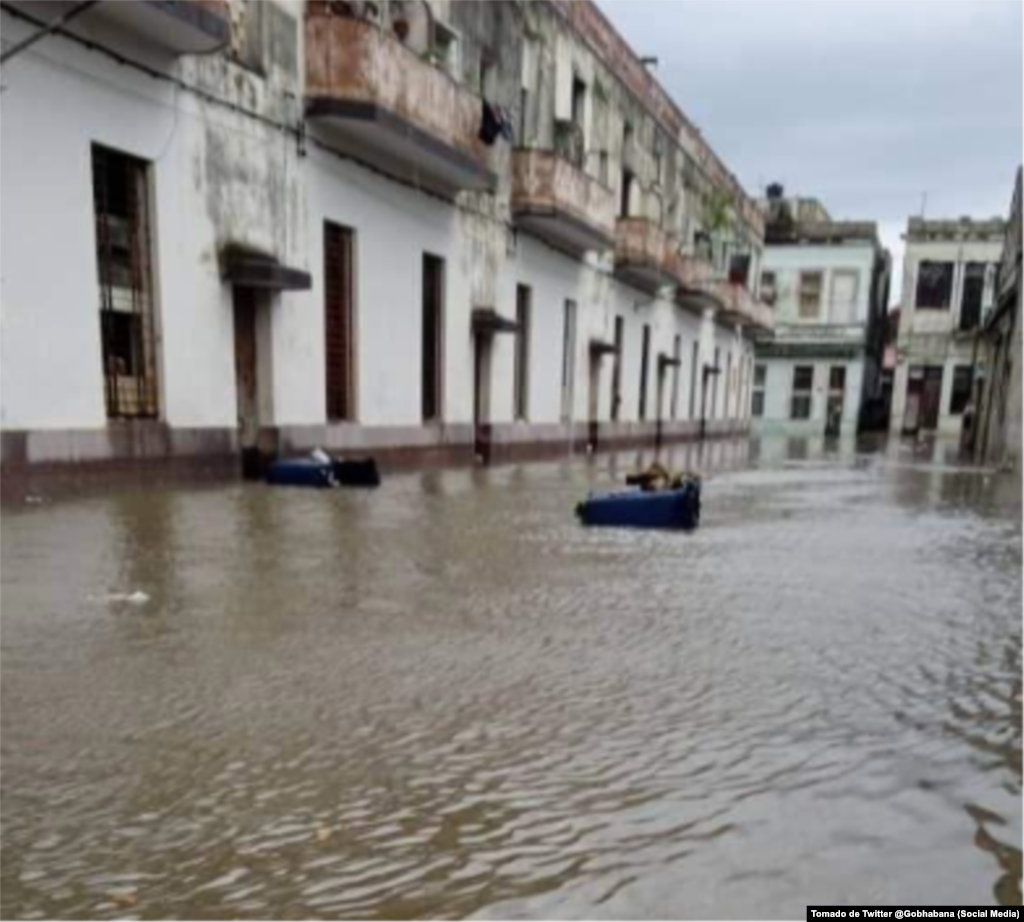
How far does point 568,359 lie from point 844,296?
2387cm

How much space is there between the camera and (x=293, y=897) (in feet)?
6.21

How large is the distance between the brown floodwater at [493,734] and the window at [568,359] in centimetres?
1331

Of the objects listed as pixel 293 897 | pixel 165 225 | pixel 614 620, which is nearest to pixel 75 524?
pixel 165 225

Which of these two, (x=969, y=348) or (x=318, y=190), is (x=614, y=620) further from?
(x=969, y=348)

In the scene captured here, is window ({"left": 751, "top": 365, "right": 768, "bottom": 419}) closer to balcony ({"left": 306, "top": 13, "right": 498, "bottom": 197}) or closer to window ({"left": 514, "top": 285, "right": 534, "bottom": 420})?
window ({"left": 514, "top": 285, "right": 534, "bottom": 420})

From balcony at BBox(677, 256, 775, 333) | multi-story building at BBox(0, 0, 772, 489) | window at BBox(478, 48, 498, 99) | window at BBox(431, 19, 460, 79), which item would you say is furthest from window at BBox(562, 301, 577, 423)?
window at BBox(431, 19, 460, 79)

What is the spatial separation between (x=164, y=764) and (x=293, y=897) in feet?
2.63

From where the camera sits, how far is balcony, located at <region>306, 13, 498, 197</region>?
10273mm

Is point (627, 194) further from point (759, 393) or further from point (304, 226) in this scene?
point (759, 393)

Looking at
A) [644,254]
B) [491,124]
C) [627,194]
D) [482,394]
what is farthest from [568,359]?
[491,124]

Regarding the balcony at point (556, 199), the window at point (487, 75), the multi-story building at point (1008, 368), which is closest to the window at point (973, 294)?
the multi-story building at point (1008, 368)

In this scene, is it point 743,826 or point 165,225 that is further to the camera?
point 165,225

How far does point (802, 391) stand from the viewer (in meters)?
39.8

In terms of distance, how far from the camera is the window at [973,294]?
112ft
